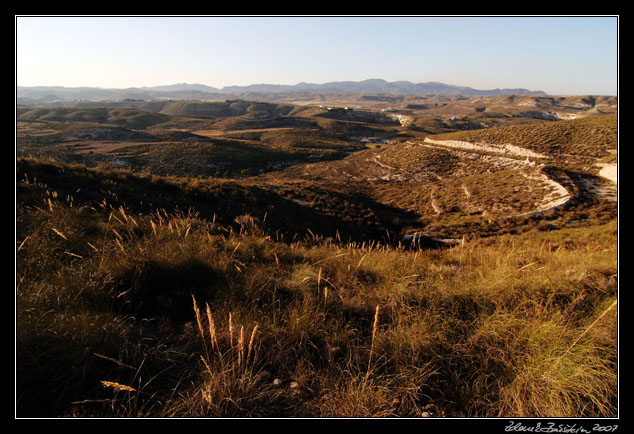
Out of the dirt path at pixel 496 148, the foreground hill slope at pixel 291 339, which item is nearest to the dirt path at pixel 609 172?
the dirt path at pixel 496 148

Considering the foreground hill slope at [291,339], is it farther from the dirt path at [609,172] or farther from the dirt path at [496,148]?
the dirt path at [496,148]

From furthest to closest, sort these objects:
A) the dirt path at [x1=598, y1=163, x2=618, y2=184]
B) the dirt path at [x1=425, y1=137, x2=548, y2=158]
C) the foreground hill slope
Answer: the dirt path at [x1=425, y1=137, x2=548, y2=158]
the dirt path at [x1=598, y1=163, x2=618, y2=184]
the foreground hill slope

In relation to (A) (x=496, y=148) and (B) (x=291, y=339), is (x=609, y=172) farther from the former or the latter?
(B) (x=291, y=339)

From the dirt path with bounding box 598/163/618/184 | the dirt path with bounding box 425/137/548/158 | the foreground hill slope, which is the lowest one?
the foreground hill slope

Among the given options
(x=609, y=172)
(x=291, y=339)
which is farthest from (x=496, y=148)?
(x=291, y=339)

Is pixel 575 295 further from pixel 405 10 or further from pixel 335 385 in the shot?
pixel 405 10

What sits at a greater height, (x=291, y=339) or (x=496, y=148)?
(x=496, y=148)

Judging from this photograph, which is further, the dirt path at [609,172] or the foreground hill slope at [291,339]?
the dirt path at [609,172]

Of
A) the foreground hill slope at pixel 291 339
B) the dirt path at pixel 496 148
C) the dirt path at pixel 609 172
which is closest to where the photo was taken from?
the foreground hill slope at pixel 291 339

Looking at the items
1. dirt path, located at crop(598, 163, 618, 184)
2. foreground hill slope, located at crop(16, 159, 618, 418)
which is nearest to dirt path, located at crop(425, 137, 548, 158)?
dirt path, located at crop(598, 163, 618, 184)

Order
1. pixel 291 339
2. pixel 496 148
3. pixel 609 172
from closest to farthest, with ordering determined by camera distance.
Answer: pixel 291 339
pixel 609 172
pixel 496 148

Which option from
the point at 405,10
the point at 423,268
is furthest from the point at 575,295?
the point at 405,10

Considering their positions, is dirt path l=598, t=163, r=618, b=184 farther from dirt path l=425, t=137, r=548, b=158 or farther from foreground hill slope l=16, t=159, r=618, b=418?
foreground hill slope l=16, t=159, r=618, b=418

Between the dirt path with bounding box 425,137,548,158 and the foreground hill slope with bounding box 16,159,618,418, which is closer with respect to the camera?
the foreground hill slope with bounding box 16,159,618,418
